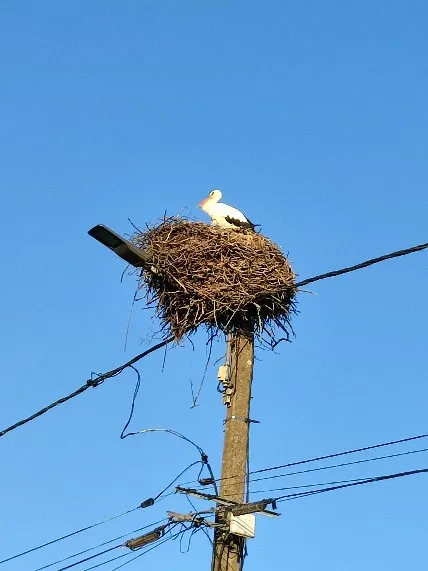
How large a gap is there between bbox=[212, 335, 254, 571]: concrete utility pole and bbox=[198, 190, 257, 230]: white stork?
2689 millimetres

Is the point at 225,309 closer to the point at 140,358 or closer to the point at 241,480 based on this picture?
the point at 140,358

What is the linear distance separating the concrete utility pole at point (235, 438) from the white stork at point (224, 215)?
2.69 metres

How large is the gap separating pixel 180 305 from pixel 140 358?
1.90ft

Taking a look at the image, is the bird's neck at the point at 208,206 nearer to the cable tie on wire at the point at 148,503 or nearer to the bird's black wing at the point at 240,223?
the bird's black wing at the point at 240,223

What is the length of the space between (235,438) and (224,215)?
14.1 feet

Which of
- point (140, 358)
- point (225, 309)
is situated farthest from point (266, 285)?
point (140, 358)

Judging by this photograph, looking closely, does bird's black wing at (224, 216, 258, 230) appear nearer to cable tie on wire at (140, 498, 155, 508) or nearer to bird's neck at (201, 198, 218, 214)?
bird's neck at (201, 198, 218, 214)

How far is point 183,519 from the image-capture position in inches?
298

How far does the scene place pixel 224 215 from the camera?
11.5 m

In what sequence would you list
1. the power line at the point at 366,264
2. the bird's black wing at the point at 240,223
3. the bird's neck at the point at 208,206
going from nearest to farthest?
the power line at the point at 366,264 → the bird's black wing at the point at 240,223 → the bird's neck at the point at 208,206

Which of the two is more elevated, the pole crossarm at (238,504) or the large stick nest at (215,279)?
the large stick nest at (215,279)

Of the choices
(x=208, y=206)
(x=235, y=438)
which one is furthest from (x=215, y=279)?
(x=208, y=206)

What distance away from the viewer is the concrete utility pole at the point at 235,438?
7301mm

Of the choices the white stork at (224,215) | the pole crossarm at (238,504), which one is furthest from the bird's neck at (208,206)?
the pole crossarm at (238,504)
